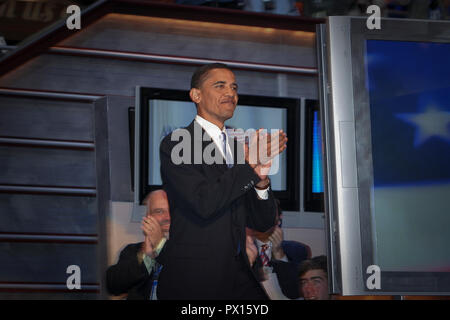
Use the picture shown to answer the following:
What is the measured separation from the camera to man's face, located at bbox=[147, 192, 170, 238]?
1.89 m

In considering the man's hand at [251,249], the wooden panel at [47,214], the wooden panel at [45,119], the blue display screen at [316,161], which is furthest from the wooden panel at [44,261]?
the blue display screen at [316,161]

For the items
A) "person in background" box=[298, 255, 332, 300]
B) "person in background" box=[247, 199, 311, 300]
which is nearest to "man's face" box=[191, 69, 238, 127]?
"person in background" box=[247, 199, 311, 300]

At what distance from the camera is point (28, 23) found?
243 cm

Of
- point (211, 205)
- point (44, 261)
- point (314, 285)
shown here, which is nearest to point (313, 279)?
point (314, 285)

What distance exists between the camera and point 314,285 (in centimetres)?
201

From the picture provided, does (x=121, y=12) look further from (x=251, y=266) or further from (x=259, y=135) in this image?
(x=251, y=266)

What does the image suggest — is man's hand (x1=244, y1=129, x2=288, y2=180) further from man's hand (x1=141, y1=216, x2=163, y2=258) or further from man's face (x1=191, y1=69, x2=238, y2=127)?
man's hand (x1=141, y1=216, x2=163, y2=258)

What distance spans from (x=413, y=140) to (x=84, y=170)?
1.22 meters

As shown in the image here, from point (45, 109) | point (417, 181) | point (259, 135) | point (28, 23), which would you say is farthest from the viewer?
point (28, 23)

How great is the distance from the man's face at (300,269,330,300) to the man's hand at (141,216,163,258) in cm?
60

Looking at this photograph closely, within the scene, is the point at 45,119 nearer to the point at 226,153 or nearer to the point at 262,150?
the point at 226,153

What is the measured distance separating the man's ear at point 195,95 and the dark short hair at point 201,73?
0.06ft

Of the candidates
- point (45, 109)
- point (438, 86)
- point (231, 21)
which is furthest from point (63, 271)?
point (438, 86)

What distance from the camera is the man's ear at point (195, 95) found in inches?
77.8
